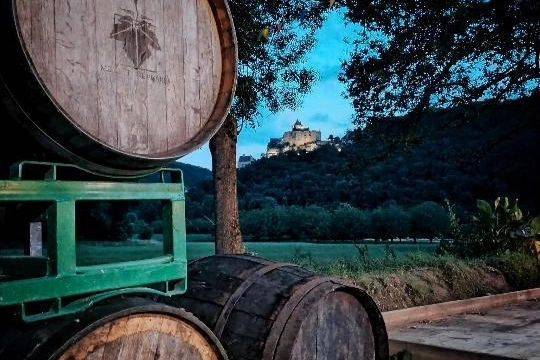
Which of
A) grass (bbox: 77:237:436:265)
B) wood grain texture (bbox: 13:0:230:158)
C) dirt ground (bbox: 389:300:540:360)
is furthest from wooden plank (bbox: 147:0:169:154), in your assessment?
dirt ground (bbox: 389:300:540:360)

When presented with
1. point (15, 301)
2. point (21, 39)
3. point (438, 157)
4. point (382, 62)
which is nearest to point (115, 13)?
point (21, 39)

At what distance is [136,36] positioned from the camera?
196 cm

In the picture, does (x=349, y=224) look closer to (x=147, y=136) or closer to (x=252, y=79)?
(x=252, y=79)

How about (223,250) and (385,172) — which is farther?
(385,172)

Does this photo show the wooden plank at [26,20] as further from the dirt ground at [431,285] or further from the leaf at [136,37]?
the dirt ground at [431,285]

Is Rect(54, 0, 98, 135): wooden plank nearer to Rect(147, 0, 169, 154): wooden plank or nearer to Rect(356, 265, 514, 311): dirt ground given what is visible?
Rect(147, 0, 169, 154): wooden plank

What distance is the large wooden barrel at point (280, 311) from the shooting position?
→ 85.7 inches

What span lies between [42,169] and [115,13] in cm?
69

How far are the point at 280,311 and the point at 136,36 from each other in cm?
138

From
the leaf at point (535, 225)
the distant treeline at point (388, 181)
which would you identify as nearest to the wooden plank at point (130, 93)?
the leaf at point (535, 225)

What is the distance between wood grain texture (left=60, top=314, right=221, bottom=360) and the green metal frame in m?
0.17

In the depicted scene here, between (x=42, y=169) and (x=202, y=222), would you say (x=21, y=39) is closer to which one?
(x=42, y=169)

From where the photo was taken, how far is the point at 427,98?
11.9 meters

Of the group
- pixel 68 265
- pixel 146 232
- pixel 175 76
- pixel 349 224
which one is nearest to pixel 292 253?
pixel 175 76
